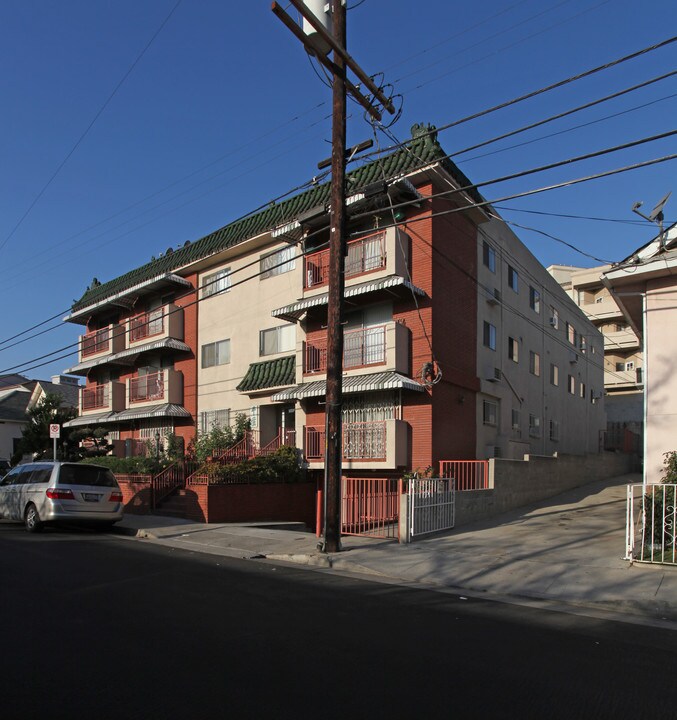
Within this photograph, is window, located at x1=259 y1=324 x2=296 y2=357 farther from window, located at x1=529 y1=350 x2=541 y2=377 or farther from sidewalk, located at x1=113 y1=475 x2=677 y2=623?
window, located at x1=529 y1=350 x2=541 y2=377

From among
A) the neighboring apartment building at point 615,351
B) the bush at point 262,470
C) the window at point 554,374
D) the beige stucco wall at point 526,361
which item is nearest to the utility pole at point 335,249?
the bush at point 262,470

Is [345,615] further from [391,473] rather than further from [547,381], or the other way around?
[547,381]

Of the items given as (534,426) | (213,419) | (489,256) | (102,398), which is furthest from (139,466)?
(534,426)

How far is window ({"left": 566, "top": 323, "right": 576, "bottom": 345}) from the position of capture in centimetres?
3204

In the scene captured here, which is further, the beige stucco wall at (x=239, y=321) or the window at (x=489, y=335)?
the beige stucco wall at (x=239, y=321)

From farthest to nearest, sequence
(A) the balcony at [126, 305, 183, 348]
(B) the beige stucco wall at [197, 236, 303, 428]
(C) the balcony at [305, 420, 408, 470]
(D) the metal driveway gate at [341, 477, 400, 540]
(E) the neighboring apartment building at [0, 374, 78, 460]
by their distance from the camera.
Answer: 1. (E) the neighboring apartment building at [0, 374, 78, 460]
2. (A) the balcony at [126, 305, 183, 348]
3. (B) the beige stucco wall at [197, 236, 303, 428]
4. (C) the balcony at [305, 420, 408, 470]
5. (D) the metal driveway gate at [341, 477, 400, 540]

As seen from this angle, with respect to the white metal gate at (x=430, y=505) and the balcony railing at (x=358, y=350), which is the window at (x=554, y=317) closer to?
the balcony railing at (x=358, y=350)

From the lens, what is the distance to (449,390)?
750 inches

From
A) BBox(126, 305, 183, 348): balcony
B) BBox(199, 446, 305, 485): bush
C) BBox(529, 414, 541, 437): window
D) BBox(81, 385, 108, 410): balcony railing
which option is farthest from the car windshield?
BBox(529, 414, 541, 437): window

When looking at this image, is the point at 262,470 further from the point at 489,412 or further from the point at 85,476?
the point at 489,412

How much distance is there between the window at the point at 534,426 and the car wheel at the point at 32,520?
59.2 ft

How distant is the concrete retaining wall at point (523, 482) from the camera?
15672mm

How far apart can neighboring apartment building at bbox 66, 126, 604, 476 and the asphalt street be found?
777 centimetres

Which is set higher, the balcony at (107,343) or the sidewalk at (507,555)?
the balcony at (107,343)
